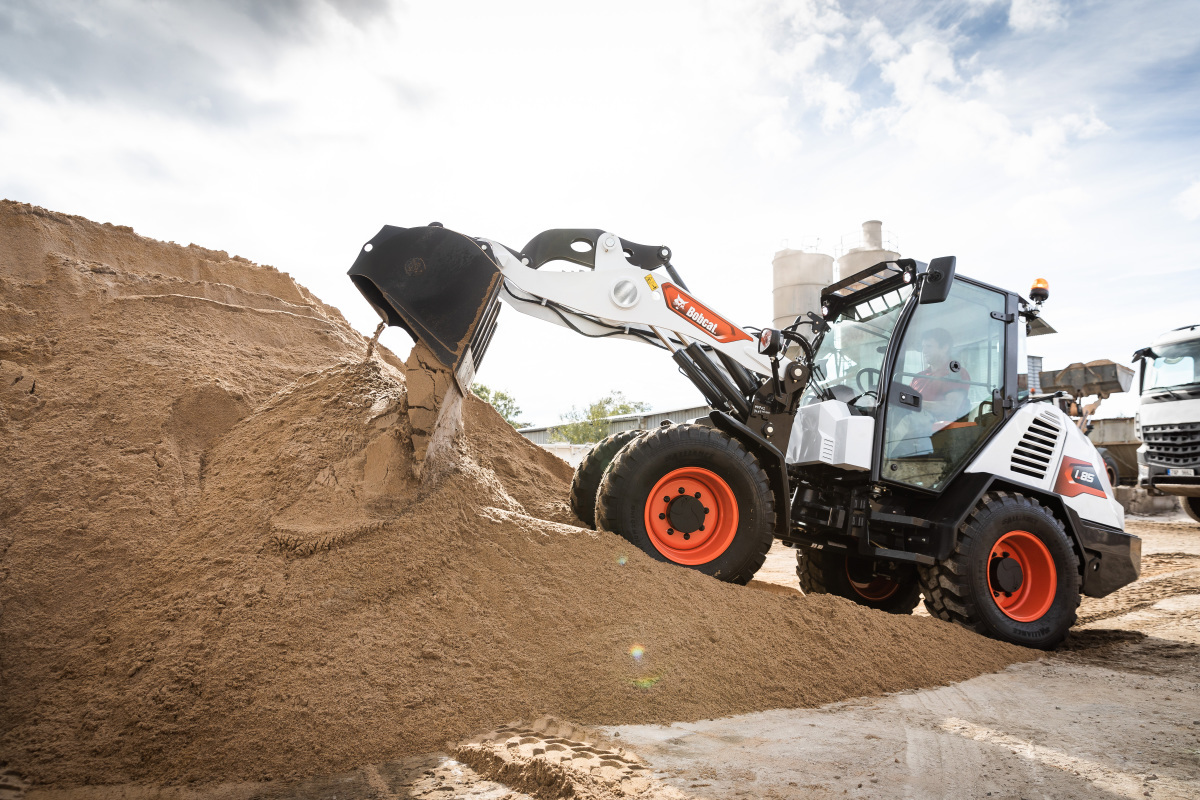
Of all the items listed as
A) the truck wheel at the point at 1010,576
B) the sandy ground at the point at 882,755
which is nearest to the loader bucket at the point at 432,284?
the sandy ground at the point at 882,755

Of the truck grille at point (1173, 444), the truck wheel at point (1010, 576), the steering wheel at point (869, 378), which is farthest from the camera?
the truck grille at point (1173, 444)

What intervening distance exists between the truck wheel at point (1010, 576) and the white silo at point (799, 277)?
19.5 meters

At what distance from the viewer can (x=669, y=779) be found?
268cm

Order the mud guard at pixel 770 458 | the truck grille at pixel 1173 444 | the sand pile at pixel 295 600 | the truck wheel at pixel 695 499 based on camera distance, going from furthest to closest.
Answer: the truck grille at pixel 1173 444 < the mud guard at pixel 770 458 < the truck wheel at pixel 695 499 < the sand pile at pixel 295 600

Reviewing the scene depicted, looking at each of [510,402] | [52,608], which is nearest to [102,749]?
[52,608]

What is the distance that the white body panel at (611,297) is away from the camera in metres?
4.78

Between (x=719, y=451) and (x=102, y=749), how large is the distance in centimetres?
339

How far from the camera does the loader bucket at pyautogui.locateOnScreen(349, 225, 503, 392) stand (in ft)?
12.8

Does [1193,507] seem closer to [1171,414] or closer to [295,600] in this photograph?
[1171,414]

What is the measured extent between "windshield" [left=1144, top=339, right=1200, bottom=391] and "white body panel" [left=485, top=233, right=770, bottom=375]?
1035cm

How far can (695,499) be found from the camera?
4555 millimetres

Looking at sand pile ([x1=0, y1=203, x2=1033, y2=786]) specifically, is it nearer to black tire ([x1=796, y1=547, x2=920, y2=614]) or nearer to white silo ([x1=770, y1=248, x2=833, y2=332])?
black tire ([x1=796, y1=547, x2=920, y2=614])

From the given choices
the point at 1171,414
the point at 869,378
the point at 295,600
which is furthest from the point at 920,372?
the point at 1171,414

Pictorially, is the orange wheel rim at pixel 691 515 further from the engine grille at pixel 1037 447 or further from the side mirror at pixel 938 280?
the engine grille at pixel 1037 447
